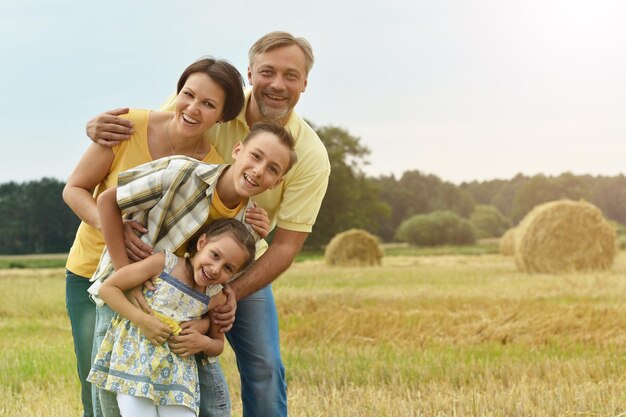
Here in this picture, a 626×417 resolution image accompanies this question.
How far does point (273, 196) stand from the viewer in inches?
162

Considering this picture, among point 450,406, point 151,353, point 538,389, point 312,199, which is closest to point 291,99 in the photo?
point 312,199

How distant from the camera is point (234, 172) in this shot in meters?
3.29

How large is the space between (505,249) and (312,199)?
19870mm

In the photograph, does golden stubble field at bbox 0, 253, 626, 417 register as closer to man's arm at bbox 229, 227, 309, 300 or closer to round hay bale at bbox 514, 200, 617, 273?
man's arm at bbox 229, 227, 309, 300

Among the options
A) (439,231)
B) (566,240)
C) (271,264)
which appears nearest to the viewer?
(271,264)

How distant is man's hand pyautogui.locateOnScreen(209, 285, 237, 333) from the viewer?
135 inches

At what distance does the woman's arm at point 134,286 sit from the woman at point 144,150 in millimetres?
364

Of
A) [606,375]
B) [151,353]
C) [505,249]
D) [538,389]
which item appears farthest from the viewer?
[505,249]

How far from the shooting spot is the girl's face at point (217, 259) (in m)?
3.19

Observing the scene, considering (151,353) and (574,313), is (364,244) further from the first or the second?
(151,353)

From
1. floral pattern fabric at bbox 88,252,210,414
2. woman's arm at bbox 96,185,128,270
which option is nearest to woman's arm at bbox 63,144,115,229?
woman's arm at bbox 96,185,128,270

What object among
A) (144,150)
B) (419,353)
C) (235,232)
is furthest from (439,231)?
(235,232)

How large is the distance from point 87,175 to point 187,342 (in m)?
0.94

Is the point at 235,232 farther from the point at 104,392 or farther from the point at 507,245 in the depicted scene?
the point at 507,245
